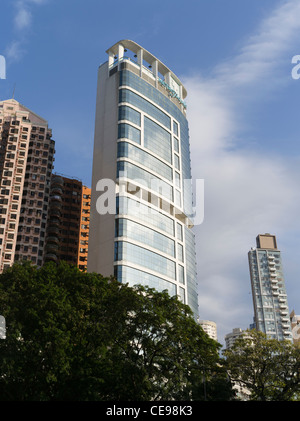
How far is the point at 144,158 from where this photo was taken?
7956 centimetres

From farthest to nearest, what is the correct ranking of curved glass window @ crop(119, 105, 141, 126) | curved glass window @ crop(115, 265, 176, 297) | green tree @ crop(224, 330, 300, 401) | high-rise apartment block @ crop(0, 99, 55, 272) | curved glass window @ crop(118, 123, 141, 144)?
high-rise apartment block @ crop(0, 99, 55, 272) < curved glass window @ crop(119, 105, 141, 126) < curved glass window @ crop(118, 123, 141, 144) < curved glass window @ crop(115, 265, 176, 297) < green tree @ crop(224, 330, 300, 401)

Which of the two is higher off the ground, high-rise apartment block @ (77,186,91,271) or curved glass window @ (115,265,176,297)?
high-rise apartment block @ (77,186,91,271)

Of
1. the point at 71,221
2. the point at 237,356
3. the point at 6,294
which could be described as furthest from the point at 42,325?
the point at 71,221

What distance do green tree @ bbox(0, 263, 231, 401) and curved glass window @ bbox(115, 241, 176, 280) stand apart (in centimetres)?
3050

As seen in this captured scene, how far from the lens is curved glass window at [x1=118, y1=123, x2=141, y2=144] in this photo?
76.9 meters

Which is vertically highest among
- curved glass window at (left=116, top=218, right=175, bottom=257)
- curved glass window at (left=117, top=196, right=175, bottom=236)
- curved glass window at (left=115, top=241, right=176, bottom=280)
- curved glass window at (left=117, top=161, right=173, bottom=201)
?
curved glass window at (left=117, top=161, right=173, bottom=201)

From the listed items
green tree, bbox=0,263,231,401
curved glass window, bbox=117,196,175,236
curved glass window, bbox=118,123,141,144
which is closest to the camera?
green tree, bbox=0,263,231,401

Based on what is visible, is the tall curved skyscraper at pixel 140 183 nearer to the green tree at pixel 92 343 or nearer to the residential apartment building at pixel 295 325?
the green tree at pixel 92 343

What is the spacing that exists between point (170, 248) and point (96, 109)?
2984 centimetres

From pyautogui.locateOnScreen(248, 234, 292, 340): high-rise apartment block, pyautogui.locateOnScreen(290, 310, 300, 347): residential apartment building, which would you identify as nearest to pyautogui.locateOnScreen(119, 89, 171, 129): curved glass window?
pyautogui.locateOnScreen(248, 234, 292, 340): high-rise apartment block

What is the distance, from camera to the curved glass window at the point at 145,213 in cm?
7225
